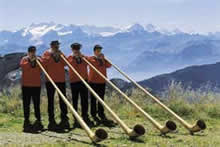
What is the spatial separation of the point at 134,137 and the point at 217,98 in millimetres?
6633

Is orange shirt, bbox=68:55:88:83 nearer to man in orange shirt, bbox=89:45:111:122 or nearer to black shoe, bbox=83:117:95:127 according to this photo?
man in orange shirt, bbox=89:45:111:122

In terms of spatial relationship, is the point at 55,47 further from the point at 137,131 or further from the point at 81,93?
the point at 137,131

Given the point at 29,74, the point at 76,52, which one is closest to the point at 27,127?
the point at 29,74

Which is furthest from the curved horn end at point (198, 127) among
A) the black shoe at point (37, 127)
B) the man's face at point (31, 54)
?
the man's face at point (31, 54)

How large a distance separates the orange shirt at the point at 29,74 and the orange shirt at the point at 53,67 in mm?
230

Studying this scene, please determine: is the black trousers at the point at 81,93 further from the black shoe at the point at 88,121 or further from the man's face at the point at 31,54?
the man's face at the point at 31,54

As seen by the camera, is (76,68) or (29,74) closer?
(29,74)

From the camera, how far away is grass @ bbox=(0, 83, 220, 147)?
24.3 ft

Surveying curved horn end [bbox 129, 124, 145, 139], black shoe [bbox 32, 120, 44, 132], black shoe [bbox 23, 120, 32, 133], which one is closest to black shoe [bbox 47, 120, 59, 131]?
black shoe [bbox 32, 120, 44, 132]

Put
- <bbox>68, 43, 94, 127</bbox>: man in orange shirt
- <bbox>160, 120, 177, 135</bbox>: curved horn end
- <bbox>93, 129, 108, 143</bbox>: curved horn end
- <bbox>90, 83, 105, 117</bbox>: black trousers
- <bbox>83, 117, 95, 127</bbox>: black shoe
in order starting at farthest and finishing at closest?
<bbox>90, 83, 105, 117</bbox>: black trousers
<bbox>83, 117, 95, 127</bbox>: black shoe
<bbox>68, 43, 94, 127</bbox>: man in orange shirt
<bbox>160, 120, 177, 135</bbox>: curved horn end
<bbox>93, 129, 108, 143</bbox>: curved horn end

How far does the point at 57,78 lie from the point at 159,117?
346cm

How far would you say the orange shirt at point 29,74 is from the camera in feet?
31.0

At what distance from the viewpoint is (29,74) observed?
9484 millimetres

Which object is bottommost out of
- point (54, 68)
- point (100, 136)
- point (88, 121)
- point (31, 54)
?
point (100, 136)
